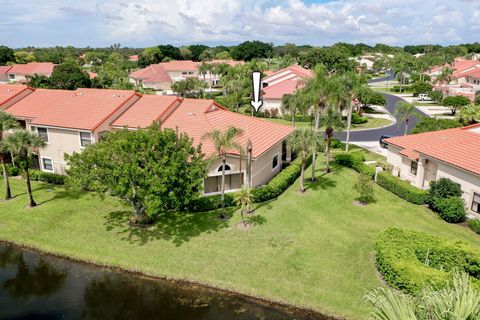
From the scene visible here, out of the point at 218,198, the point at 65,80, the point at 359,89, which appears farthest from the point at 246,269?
the point at 65,80

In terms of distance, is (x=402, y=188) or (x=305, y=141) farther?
(x=402, y=188)

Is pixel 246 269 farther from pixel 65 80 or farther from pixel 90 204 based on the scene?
pixel 65 80

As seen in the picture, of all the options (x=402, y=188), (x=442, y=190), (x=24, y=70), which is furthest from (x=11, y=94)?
(x=24, y=70)

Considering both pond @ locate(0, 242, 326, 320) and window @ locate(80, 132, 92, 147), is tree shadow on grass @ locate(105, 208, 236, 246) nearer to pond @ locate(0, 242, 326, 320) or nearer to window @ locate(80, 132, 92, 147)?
pond @ locate(0, 242, 326, 320)

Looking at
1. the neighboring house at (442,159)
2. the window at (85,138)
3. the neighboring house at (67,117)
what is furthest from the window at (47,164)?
the neighboring house at (442,159)

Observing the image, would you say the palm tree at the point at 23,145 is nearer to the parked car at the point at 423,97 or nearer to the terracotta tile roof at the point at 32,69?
the parked car at the point at 423,97

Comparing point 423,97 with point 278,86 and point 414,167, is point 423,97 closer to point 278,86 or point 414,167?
point 278,86

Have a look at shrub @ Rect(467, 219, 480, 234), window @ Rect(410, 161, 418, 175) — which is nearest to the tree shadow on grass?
shrub @ Rect(467, 219, 480, 234)
